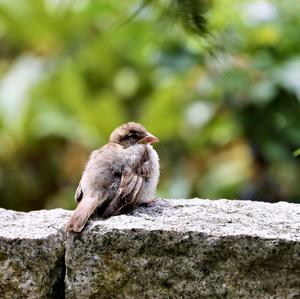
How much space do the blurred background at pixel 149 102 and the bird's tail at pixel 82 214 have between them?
12.4ft

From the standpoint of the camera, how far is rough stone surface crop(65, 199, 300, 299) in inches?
132

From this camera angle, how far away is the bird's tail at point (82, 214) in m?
3.44

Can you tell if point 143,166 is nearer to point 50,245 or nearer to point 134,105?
point 50,245

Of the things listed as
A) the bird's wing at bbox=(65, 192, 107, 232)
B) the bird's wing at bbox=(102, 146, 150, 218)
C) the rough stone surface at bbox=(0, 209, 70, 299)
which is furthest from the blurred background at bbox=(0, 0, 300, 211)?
the rough stone surface at bbox=(0, 209, 70, 299)

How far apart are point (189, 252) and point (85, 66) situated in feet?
20.8

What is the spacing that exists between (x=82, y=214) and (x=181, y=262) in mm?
440

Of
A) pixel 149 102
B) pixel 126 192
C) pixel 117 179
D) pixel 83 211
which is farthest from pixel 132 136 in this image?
pixel 149 102

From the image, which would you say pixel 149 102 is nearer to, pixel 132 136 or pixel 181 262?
pixel 132 136

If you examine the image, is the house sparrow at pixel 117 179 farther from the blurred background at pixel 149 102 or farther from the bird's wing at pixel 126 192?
the blurred background at pixel 149 102

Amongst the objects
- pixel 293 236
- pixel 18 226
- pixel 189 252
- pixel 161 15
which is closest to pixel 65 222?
pixel 18 226

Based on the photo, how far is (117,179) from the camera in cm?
420

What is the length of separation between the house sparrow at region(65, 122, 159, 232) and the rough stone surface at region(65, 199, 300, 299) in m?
0.15

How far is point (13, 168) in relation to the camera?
900cm

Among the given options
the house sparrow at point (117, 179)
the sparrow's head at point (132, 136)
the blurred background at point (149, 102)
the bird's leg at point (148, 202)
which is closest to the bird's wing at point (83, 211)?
the house sparrow at point (117, 179)
